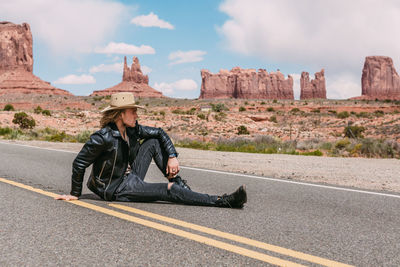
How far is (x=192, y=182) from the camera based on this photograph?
749cm

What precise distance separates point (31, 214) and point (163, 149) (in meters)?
1.71

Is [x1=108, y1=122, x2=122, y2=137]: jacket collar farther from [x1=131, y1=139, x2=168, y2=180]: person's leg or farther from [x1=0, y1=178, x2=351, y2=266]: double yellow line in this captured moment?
[x1=0, y1=178, x2=351, y2=266]: double yellow line

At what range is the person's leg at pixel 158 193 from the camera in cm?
484

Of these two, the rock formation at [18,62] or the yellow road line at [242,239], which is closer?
the yellow road line at [242,239]

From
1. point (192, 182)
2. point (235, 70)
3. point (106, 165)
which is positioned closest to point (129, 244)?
point (106, 165)

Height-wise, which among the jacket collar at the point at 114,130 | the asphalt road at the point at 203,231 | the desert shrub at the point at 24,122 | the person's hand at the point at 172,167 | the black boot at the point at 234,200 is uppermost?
the desert shrub at the point at 24,122

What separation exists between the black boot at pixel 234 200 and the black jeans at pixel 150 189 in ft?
0.25

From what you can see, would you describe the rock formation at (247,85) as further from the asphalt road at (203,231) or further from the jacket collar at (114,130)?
the jacket collar at (114,130)

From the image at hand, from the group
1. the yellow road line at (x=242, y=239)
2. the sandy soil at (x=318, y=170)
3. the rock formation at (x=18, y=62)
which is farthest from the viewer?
the rock formation at (x=18, y=62)

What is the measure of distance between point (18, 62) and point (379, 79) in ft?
410

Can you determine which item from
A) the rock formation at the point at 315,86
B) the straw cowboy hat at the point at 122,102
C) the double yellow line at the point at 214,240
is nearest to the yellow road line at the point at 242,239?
the double yellow line at the point at 214,240

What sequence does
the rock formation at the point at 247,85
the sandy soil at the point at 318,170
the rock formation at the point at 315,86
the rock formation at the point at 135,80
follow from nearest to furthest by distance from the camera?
the sandy soil at the point at 318,170, the rock formation at the point at 135,80, the rock formation at the point at 315,86, the rock formation at the point at 247,85

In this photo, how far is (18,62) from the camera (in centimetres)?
11856

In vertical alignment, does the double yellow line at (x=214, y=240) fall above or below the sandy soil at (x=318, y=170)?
below
